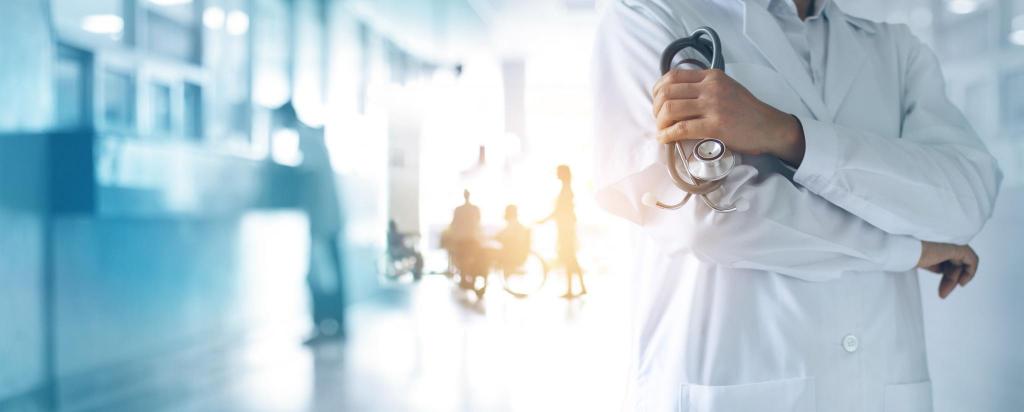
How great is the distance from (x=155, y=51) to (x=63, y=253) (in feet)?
2.50

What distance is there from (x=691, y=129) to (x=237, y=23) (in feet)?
8.65

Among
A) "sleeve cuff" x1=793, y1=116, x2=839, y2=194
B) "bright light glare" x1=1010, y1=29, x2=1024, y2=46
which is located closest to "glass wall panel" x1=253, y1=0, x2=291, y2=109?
"sleeve cuff" x1=793, y1=116, x2=839, y2=194

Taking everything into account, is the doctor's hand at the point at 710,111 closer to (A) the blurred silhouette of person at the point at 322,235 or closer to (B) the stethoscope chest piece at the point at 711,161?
(B) the stethoscope chest piece at the point at 711,161

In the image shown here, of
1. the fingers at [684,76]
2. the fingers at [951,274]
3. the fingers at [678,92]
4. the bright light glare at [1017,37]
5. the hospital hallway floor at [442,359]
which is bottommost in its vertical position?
the hospital hallway floor at [442,359]

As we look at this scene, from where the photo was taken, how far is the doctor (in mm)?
818

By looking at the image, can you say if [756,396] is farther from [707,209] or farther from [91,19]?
[91,19]

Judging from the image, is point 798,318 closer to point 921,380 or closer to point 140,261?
point 921,380

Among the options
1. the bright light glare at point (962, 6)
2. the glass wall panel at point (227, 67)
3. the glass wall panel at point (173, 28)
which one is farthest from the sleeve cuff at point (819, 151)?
the glass wall panel at point (227, 67)

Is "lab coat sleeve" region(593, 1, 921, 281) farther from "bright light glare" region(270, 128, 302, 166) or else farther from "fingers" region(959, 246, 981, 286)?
"bright light glare" region(270, 128, 302, 166)

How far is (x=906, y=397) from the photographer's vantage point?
0.92 metres

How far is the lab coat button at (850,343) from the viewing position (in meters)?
0.89

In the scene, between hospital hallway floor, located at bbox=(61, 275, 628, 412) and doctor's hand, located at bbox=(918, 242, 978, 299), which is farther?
hospital hallway floor, located at bbox=(61, 275, 628, 412)

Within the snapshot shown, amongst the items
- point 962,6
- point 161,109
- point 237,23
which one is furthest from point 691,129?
point 237,23

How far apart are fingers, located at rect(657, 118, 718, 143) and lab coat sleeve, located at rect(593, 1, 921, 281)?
0.06 m
